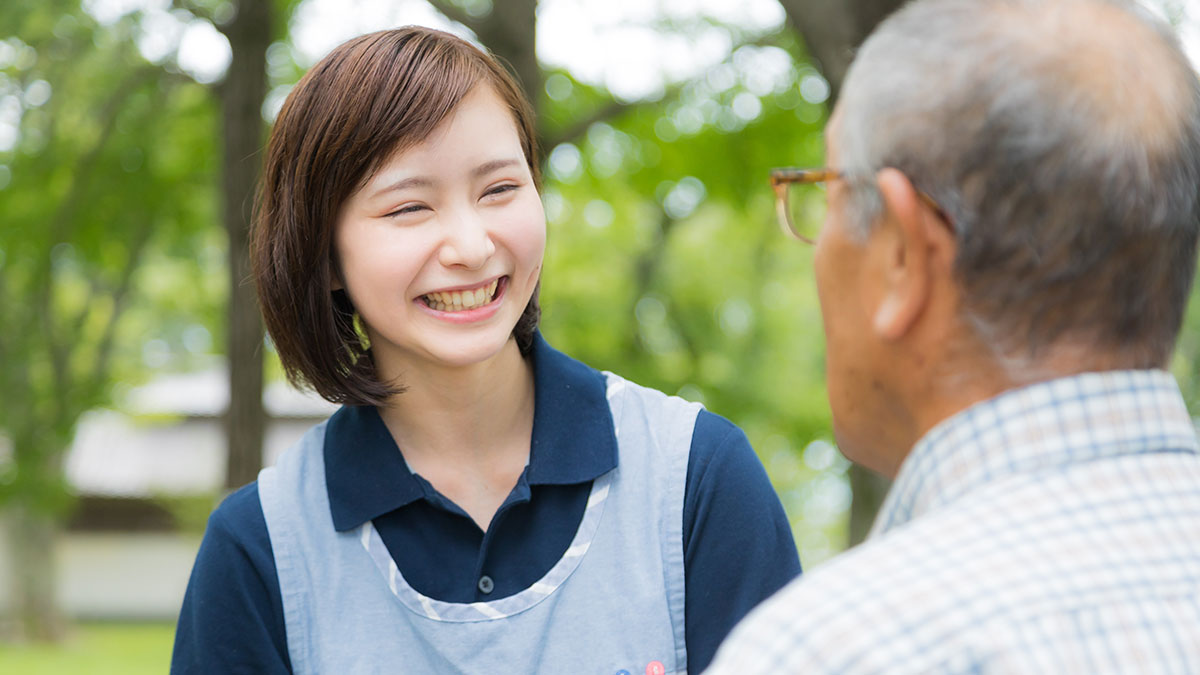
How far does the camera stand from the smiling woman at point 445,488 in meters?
2.08

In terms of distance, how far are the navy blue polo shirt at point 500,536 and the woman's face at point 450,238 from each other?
23 cm

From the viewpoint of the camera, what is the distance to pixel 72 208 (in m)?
10.6

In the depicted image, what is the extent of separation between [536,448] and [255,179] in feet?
19.4

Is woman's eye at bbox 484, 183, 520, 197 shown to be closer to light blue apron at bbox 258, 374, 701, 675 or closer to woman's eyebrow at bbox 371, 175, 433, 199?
woman's eyebrow at bbox 371, 175, 433, 199

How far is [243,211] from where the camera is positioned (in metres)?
7.25

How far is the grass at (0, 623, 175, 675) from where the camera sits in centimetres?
2244

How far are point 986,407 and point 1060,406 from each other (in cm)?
7

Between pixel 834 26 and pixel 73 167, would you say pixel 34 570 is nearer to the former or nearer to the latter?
pixel 73 167

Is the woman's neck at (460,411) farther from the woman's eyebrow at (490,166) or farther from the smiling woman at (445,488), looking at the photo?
the woman's eyebrow at (490,166)

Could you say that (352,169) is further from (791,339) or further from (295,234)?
(791,339)

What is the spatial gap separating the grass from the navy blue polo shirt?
2180 cm

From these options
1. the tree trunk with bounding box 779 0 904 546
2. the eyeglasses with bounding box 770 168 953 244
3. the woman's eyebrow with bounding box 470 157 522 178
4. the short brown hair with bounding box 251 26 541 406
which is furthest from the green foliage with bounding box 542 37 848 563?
the eyeglasses with bounding box 770 168 953 244

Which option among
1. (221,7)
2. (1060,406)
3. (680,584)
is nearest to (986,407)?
(1060,406)

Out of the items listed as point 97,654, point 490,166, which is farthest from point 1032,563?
point 97,654
